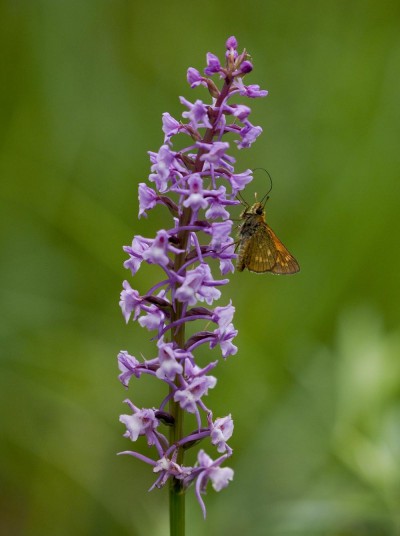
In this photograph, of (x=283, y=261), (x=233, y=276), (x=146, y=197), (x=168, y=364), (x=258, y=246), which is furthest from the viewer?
(x=233, y=276)

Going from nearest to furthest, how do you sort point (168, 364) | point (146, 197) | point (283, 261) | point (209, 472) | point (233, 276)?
point (168, 364) → point (209, 472) → point (146, 197) → point (283, 261) → point (233, 276)

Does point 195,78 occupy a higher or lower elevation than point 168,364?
higher

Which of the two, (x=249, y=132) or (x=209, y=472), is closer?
(x=209, y=472)

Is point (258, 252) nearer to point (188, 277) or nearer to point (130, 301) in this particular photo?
point (130, 301)

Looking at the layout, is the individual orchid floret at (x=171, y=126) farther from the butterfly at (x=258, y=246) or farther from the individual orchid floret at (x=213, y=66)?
the butterfly at (x=258, y=246)

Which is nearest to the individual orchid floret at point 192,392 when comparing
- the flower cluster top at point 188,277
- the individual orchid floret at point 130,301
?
the flower cluster top at point 188,277

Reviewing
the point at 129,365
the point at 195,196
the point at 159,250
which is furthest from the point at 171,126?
the point at 129,365

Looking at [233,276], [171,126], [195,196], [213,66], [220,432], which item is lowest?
[233,276]
